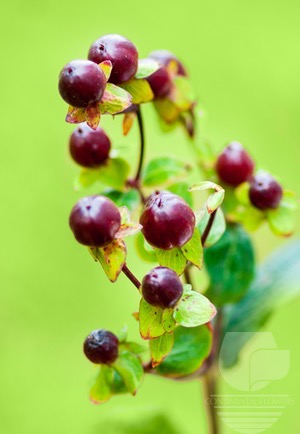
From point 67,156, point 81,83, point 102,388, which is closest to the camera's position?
point 81,83

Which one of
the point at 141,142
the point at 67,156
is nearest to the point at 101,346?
the point at 141,142

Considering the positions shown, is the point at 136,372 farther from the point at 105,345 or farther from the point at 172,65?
the point at 172,65

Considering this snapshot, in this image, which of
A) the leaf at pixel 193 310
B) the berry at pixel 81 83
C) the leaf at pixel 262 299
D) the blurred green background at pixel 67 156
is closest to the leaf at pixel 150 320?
the leaf at pixel 193 310

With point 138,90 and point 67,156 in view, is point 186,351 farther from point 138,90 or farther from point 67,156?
point 67,156

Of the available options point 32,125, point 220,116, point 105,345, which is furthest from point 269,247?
point 105,345

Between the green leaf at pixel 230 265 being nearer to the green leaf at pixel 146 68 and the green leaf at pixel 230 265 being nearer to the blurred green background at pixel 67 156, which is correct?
the green leaf at pixel 146 68

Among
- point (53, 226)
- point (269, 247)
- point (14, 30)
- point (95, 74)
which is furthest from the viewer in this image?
point (14, 30)

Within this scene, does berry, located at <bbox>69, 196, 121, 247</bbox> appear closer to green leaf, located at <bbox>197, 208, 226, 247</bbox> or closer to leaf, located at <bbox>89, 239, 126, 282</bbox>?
leaf, located at <bbox>89, 239, 126, 282</bbox>
